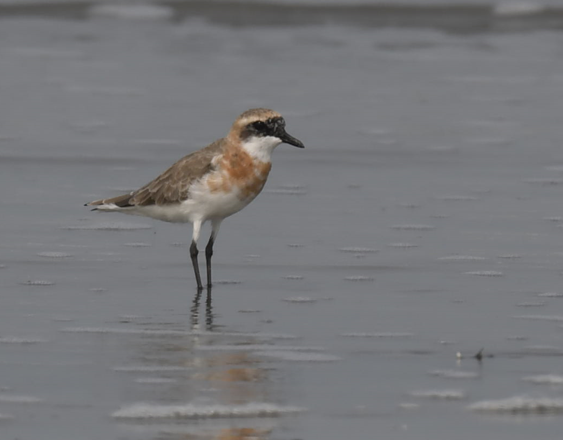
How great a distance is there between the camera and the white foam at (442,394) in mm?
5926

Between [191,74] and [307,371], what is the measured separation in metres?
9.62

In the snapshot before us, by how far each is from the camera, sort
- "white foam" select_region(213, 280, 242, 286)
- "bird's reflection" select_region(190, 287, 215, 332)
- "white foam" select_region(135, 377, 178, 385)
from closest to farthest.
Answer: "white foam" select_region(135, 377, 178, 385), "bird's reflection" select_region(190, 287, 215, 332), "white foam" select_region(213, 280, 242, 286)

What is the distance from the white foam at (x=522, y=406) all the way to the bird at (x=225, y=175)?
2801mm

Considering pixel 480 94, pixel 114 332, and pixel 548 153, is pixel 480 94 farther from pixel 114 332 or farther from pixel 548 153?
pixel 114 332

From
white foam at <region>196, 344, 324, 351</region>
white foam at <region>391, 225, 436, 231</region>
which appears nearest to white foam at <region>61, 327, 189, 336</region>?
white foam at <region>196, 344, 324, 351</region>

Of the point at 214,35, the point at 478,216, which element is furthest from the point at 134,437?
the point at 214,35

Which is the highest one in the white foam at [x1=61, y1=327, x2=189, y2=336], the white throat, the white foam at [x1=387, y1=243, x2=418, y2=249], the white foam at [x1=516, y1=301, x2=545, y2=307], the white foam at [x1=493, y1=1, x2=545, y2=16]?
the white foam at [x1=493, y1=1, x2=545, y2=16]

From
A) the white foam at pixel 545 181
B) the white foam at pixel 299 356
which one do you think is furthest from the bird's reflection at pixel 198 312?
the white foam at pixel 545 181

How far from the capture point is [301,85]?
14984mm

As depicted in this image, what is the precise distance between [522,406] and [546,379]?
0.40 meters

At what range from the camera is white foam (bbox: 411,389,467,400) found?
593 centimetres

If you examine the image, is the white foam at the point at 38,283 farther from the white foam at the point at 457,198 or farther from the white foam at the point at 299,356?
the white foam at the point at 457,198

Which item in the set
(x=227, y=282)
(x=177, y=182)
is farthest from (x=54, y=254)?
(x=227, y=282)

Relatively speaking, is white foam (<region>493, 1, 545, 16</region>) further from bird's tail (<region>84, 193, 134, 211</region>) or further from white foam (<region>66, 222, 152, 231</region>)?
bird's tail (<region>84, 193, 134, 211</region>)
